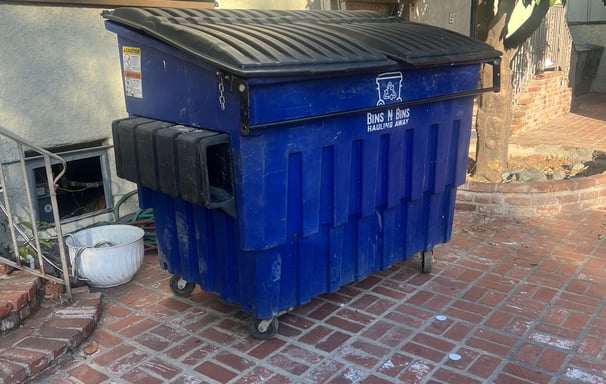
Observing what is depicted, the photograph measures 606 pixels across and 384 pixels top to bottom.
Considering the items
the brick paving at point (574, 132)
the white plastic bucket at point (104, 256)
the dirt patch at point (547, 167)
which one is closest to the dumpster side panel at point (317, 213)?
the white plastic bucket at point (104, 256)

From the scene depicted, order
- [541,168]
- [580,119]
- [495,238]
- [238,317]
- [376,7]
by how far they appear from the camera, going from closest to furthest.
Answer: [238,317] < [495,238] < [541,168] < [376,7] < [580,119]

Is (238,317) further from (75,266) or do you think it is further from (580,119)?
(580,119)

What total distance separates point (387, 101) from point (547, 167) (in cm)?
429

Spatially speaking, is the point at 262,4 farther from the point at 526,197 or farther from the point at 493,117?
the point at 526,197

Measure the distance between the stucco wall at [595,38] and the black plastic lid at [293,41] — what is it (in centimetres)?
1161

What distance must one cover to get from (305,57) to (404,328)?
170 cm

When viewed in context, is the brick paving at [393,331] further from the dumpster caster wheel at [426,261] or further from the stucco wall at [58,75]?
the stucco wall at [58,75]

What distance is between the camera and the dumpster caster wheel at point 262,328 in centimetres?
323

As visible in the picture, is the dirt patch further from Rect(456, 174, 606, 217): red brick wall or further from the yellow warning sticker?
the yellow warning sticker

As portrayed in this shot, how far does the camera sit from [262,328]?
323 centimetres

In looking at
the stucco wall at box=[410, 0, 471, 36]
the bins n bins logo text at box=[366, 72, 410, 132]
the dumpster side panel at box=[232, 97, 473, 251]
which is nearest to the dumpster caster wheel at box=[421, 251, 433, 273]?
the dumpster side panel at box=[232, 97, 473, 251]

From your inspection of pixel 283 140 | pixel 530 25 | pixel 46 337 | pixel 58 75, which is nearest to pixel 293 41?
pixel 283 140

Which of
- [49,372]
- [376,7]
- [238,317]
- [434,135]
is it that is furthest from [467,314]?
[376,7]

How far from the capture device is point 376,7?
7.85 meters
